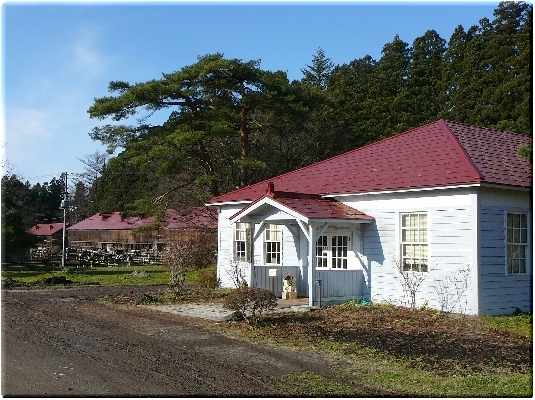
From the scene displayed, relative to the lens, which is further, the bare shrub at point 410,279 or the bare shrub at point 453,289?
the bare shrub at point 410,279

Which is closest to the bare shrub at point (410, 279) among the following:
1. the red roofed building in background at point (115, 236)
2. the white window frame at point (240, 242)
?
the white window frame at point (240, 242)

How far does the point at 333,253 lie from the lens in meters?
17.2

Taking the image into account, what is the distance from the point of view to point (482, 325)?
503 inches

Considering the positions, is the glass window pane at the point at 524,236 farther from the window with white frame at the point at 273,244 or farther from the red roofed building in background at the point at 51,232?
the red roofed building in background at the point at 51,232

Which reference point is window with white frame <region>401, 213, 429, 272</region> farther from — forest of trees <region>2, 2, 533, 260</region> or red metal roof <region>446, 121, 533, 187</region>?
forest of trees <region>2, 2, 533, 260</region>

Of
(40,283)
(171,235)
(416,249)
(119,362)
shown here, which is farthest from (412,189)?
(171,235)

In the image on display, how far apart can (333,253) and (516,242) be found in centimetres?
478

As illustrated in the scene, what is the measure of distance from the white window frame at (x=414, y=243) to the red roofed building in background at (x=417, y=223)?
0.02 meters

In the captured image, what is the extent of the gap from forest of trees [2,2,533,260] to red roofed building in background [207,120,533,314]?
12219mm

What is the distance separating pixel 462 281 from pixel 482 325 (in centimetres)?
148

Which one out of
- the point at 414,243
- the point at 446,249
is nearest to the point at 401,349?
the point at 446,249

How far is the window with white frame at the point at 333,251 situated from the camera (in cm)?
1686

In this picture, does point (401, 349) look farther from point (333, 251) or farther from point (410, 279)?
point (333, 251)

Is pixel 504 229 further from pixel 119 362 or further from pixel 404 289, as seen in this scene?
pixel 119 362
